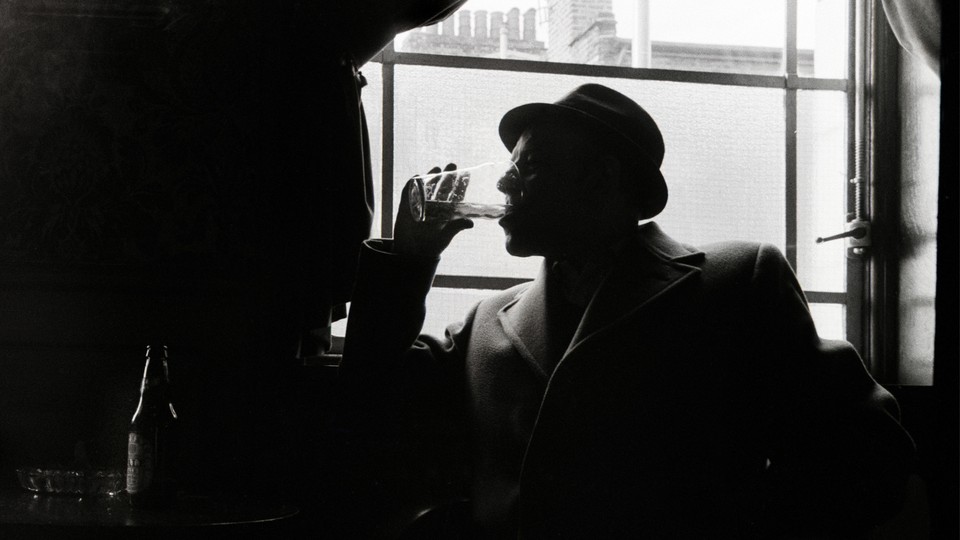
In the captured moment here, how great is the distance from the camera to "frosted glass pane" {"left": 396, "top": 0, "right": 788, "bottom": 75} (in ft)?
8.46

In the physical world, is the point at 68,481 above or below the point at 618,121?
below

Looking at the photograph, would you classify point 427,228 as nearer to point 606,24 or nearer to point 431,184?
point 431,184

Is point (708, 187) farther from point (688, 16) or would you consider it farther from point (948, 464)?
point (948, 464)

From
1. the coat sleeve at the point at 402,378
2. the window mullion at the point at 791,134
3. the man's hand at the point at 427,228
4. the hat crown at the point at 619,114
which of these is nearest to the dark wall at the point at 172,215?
the coat sleeve at the point at 402,378

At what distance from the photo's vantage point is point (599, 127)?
6.15 feet

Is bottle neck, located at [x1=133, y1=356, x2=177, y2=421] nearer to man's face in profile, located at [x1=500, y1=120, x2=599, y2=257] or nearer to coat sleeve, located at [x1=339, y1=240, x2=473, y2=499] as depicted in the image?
coat sleeve, located at [x1=339, y1=240, x2=473, y2=499]

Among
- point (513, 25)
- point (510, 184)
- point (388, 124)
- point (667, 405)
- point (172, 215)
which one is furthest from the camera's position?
point (513, 25)

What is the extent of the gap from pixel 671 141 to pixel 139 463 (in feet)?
5.46

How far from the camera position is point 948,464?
3.24ft

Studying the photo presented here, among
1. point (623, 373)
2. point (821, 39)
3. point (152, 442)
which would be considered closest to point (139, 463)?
point (152, 442)

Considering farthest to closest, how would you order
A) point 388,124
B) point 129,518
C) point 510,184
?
point 388,124 → point 510,184 → point 129,518

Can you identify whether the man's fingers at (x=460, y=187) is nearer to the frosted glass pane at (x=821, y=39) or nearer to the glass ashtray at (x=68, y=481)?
the glass ashtray at (x=68, y=481)

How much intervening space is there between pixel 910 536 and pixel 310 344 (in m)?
1.43

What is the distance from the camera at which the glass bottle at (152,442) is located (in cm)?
173
